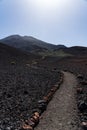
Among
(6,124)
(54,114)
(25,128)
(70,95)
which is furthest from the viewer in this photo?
(70,95)

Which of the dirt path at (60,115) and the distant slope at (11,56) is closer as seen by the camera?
the dirt path at (60,115)

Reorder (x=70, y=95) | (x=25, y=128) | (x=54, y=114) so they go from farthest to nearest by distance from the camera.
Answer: (x=70, y=95)
(x=54, y=114)
(x=25, y=128)

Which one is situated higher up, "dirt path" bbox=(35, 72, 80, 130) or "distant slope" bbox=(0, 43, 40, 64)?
"distant slope" bbox=(0, 43, 40, 64)

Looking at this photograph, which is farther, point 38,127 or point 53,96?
point 53,96

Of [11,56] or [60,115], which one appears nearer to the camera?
[60,115]

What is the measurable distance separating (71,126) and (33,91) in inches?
326

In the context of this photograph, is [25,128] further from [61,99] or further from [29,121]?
[61,99]

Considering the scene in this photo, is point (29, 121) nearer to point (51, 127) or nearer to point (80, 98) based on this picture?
point (51, 127)

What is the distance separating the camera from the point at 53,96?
18.7 m

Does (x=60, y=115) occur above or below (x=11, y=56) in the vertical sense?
below

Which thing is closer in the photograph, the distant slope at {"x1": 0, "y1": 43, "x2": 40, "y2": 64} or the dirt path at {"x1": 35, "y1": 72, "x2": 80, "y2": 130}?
the dirt path at {"x1": 35, "y1": 72, "x2": 80, "y2": 130}

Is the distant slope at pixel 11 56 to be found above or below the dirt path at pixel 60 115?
above

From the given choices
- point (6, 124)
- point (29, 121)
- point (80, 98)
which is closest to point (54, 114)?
point (29, 121)

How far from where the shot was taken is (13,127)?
37.4ft
